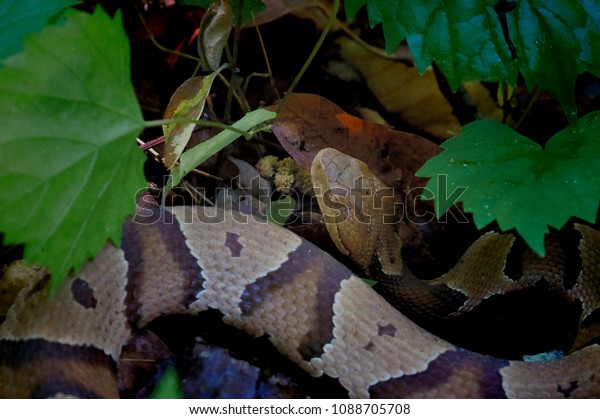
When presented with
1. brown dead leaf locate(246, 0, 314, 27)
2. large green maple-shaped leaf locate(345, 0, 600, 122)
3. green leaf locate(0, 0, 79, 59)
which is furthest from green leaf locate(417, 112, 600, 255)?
green leaf locate(0, 0, 79, 59)

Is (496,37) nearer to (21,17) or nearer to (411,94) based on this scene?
(411,94)

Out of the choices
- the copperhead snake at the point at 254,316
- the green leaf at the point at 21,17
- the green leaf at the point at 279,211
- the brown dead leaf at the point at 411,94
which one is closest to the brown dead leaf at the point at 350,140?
the green leaf at the point at 279,211

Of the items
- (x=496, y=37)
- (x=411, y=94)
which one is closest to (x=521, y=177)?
(x=496, y=37)

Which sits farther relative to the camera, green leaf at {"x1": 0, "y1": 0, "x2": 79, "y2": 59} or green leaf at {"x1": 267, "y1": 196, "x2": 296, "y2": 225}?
green leaf at {"x1": 267, "y1": 196, "x2": 296, "y2": 225}

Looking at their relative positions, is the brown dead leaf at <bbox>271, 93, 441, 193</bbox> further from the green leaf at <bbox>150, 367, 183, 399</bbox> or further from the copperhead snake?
the green leaf at <bbox>150, 367, 183, 399</bbox>
